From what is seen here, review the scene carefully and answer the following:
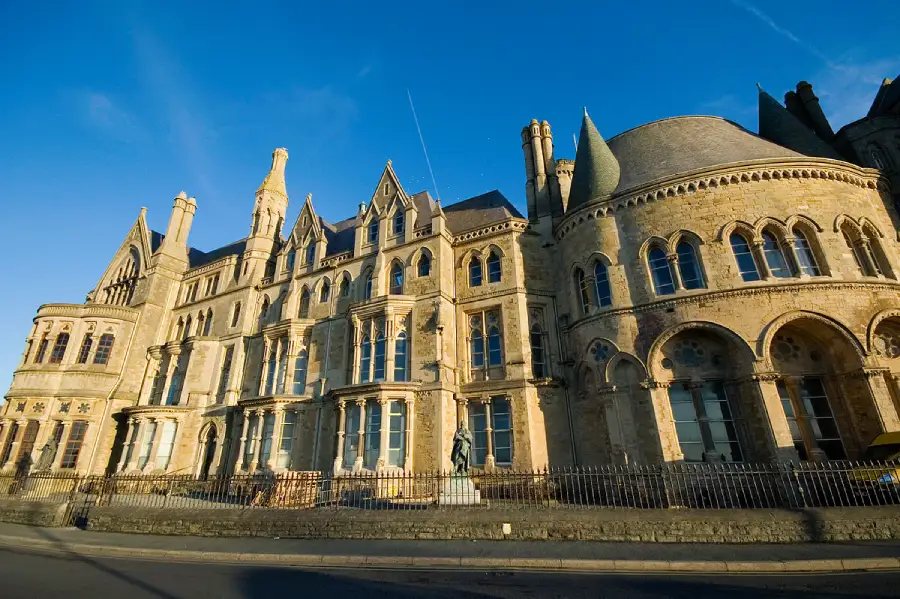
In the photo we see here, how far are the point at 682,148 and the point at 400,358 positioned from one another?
15877 millimetres

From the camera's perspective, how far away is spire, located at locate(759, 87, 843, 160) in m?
18.2

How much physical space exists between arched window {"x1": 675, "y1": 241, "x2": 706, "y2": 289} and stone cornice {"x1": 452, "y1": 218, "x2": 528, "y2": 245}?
7.14 m

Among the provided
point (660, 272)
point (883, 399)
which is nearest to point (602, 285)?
point (660, 272)

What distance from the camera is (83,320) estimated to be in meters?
27.0

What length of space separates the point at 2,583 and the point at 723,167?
22.9m

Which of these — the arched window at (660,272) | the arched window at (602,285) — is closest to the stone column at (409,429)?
the arched window at (602,285)

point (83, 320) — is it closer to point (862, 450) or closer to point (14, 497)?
point (14, 497)

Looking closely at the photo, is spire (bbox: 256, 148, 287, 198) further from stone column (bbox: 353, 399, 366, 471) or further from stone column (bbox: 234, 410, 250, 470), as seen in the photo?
stone column (bbox: 353, 399, 366, 471)

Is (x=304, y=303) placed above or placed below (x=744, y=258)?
above

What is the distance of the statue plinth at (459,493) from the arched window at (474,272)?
1028cm

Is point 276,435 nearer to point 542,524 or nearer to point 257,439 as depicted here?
point 257,439

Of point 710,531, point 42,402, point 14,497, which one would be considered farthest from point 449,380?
point 42,402

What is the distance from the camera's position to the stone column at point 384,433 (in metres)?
17.2

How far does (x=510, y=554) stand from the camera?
27.6 ft
